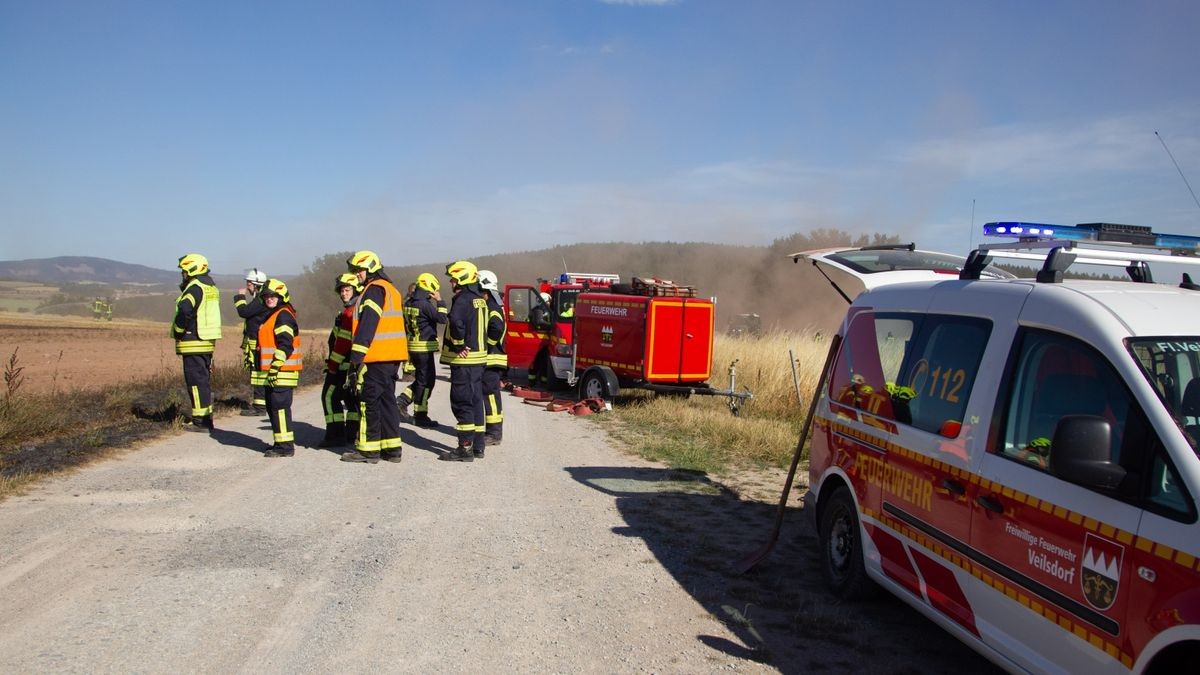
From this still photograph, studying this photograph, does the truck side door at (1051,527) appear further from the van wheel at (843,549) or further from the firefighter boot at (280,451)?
the firefighter boot at (280,451)

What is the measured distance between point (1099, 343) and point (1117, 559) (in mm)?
866

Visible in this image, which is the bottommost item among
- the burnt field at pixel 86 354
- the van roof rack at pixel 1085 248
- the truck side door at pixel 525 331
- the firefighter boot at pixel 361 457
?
the burnt field at pixel 86 354

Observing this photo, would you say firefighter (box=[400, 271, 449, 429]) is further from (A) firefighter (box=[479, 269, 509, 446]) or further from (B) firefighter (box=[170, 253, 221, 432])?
(B) firefighter (box=[170, 253, 221, 432])

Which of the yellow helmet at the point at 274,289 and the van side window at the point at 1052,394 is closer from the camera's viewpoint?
the van side window at the point at 1052,394

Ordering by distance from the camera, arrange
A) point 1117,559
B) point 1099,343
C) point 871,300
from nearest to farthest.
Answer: point 1117,559, point 1099,343, point 871,300

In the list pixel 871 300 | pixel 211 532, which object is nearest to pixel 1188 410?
pixel 871 300

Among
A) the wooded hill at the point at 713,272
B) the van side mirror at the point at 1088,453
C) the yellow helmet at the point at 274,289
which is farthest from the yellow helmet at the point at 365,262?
the wooded hill at the point at 713,272

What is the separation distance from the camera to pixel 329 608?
198 inches

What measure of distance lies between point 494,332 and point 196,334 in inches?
150

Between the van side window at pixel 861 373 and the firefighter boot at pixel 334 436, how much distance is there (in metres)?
6.41

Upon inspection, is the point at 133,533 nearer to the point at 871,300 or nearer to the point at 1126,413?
the point at 871,300

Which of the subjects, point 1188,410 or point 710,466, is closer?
point 1188,410

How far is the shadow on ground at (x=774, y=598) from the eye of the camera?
15.4ft

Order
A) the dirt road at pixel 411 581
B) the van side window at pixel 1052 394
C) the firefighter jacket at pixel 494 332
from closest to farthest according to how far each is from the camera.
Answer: the van side window at pixel 1052 394 → the dirt road at pixel 411 581 → the firefighter jacket at pixel 494 332
